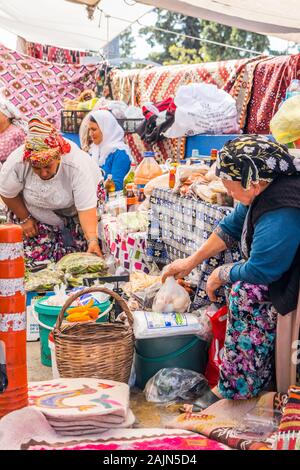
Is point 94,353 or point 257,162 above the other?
point 257,162

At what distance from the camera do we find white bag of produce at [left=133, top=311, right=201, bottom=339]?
10.4ft

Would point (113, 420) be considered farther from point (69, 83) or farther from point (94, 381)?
point (69, 83)

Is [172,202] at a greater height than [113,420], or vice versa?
[172,202]

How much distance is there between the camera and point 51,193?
463 cm

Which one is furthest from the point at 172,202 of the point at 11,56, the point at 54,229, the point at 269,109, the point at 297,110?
the point at 11,56

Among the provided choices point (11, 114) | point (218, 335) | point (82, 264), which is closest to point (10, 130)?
point (11, 114)

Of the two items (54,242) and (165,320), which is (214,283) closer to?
(165,320)

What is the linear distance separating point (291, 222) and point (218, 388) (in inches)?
37.8

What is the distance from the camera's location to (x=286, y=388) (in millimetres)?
2789

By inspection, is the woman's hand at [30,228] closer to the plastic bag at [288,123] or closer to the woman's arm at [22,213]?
the woman's arm at [22,213]

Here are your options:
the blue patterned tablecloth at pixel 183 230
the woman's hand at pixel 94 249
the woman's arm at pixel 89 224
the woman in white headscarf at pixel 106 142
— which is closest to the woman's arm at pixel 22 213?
the woman's arm at pixel 89 224

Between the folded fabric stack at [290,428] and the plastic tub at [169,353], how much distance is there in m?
0.91

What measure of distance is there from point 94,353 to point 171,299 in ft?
1.90

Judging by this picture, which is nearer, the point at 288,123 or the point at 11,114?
the point at 288,123
